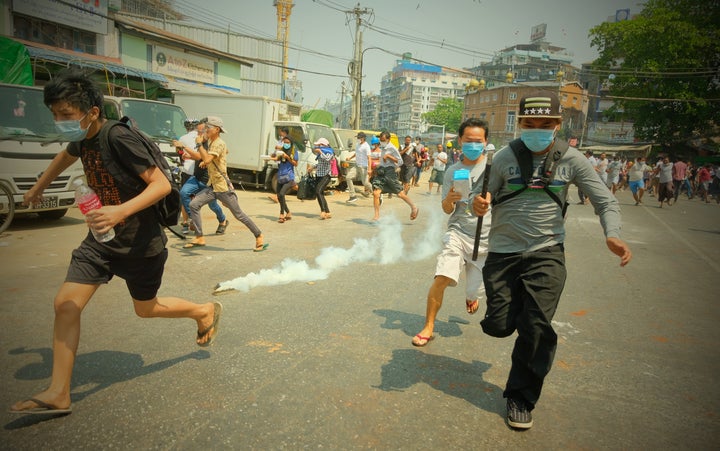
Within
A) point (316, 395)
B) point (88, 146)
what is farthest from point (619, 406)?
point (88, 146)

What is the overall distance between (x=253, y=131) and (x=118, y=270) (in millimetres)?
12059

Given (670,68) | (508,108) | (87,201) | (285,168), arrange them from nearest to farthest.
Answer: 1. (87,201)
2. (285,168)
3. (670,68)
4. (508,108)

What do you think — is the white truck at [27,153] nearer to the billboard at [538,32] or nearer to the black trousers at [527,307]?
the black trousers at [527,307]

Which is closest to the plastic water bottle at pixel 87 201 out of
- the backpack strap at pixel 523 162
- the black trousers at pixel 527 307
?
the black trousers at pixel 527 307

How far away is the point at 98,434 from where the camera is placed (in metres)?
2.36

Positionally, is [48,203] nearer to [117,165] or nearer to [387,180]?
[117,165]

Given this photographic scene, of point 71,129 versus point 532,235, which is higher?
point 71,129

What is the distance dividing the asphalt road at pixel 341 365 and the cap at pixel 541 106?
1.82 metres

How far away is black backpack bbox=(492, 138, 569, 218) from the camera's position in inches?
106

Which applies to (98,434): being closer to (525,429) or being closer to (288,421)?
(288,421)

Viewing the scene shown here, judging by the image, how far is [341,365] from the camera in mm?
3287

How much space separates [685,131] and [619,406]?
43.5 metres

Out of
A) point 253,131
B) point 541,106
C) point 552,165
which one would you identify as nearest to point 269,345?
point 552,165

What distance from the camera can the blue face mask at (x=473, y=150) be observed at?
3857 millimetres
